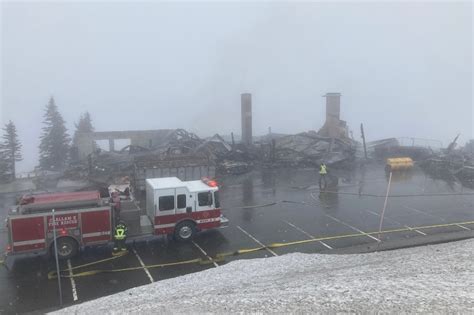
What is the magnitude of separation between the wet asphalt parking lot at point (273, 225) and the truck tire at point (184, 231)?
0.26 meters

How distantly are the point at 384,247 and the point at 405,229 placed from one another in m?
2.97

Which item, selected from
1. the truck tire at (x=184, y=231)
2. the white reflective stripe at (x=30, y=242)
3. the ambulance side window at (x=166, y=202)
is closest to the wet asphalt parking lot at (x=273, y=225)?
the truck tire at (x=184, y=231)

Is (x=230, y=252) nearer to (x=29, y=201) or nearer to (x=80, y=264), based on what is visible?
(x=80, y=264)

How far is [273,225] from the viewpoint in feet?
60.4

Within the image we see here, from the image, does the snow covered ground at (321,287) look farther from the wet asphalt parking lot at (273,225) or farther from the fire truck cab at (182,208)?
the fire truck cab at (182,208)

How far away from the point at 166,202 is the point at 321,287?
24.7 ft

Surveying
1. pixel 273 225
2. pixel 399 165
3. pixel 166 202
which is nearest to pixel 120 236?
pixel 166 202

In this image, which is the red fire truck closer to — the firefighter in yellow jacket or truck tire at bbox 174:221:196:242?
truck tire at bbox 174:221:196:242

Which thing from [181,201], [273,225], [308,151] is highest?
[308,151]

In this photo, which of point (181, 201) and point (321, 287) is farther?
point (181, 201)

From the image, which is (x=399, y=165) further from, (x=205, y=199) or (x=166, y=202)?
(x=166, y=202)

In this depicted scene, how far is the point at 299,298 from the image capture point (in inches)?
371

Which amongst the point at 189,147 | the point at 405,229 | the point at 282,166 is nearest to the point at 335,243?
the point at 405,229

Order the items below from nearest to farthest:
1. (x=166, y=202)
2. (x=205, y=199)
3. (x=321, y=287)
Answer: (x=321, y=287), (x=166, y=202), (x=205, y=199)
